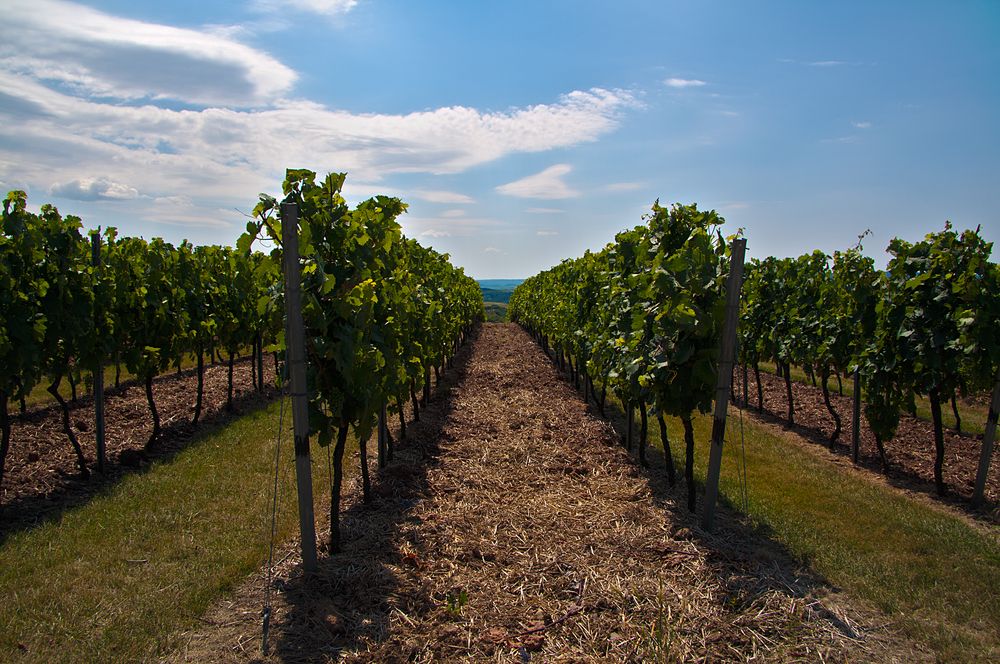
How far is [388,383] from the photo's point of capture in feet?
23.9

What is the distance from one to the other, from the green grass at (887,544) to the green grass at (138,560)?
6218 millimetres

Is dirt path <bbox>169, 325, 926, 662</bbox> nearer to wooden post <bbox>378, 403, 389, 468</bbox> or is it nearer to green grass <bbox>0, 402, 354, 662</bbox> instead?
green grass <bbox>0, 402, 354, 662</bbox>

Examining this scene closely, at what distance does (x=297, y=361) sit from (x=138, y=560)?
3.18 metres

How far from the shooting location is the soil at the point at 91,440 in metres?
8.27

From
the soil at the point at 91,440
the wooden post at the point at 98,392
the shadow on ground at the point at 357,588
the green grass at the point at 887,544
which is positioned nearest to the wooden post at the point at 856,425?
the green grass at the point at 887,544

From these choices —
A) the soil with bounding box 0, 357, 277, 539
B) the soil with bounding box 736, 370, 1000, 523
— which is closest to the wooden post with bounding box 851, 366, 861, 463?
the soil with bounding box 736, 370, 1000, 523

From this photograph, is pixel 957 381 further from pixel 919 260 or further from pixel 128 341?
pixel 128 341

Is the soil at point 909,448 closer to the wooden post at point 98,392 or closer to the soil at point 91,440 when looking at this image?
the soil at point 91,440

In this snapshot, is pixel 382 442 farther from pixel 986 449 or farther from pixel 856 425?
pixel 986 449

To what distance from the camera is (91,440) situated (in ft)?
35.7

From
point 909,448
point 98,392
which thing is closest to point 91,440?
point 98,392

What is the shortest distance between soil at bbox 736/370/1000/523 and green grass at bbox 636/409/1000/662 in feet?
2.05

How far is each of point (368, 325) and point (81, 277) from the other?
527cm

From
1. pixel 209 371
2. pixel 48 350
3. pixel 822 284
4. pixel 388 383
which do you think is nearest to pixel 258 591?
pixel 388 383
